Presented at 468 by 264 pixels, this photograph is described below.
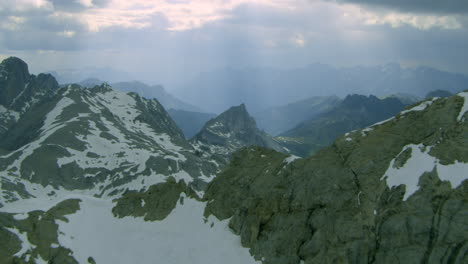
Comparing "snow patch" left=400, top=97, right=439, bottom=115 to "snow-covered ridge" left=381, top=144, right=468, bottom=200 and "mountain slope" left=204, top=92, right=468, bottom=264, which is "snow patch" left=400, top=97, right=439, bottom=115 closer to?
"mountain slope" left=204, top=92, right=468, bottom=264

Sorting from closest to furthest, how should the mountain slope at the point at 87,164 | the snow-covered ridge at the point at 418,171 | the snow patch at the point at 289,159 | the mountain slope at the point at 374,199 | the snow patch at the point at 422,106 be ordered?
the mountain slope at the point at 374,199, the snow-covered ridge at the point at 418,171, the snow patch at the point at 422,106, the snow patch at the point at 289,159, the mountain slope at the point at 87,164

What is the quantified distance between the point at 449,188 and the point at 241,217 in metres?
29.6

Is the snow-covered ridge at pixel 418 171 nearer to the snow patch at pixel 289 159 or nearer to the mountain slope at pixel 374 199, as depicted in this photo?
the mountain slope at pixel 374 199

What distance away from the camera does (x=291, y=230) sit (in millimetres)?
44719

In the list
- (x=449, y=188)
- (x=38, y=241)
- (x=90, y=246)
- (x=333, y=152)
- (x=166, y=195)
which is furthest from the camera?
(x=166, y=195)

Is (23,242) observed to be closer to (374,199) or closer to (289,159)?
(289,159)

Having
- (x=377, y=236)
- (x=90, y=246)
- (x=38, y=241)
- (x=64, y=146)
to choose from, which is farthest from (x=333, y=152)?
(x=64, y=146)

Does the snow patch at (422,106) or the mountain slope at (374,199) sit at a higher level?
the snow patch at (422,106)

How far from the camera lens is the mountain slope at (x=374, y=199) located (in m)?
32.2

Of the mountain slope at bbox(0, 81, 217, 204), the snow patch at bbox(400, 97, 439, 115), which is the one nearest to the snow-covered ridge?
the snow patch at bbox(400, 97, 439, 115)

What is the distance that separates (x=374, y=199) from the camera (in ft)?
125

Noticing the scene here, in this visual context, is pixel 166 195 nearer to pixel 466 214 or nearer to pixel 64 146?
pixel 466 214

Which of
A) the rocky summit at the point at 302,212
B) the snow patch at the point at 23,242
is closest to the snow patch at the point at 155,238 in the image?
the rocky summit at the point at 302,212

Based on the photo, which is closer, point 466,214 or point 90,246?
point 466,214
